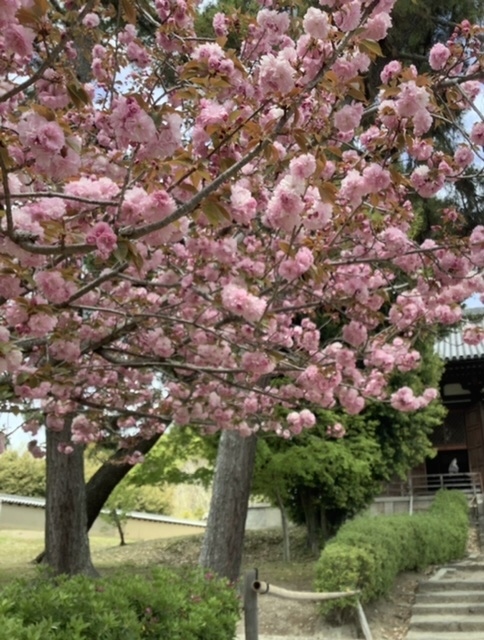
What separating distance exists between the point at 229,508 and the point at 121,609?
4.76m

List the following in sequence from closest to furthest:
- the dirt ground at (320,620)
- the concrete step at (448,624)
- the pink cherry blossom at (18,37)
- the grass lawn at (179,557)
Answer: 1. the pink cherry blossom at (18,37)
2. the dirt ground at (320,620)
3. the concrete step at (448,624)
4. the grass lawn at (179,557)

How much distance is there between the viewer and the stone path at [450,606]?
7.55 meters

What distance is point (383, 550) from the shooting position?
8242mm

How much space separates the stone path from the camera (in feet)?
24.8

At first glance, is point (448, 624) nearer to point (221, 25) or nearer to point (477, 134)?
point (477, 134)

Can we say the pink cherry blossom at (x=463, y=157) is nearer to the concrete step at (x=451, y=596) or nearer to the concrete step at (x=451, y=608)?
the concrete step at (x=451, y=608)

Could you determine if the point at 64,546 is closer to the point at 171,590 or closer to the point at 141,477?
the point at 141,477

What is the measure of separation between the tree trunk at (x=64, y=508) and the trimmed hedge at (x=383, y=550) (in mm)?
2744

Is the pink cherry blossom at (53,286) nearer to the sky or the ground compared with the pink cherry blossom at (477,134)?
nearer to the ground

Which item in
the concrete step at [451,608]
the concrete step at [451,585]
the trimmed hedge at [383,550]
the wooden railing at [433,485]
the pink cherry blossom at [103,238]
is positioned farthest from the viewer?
the wooden railing at [433,485]

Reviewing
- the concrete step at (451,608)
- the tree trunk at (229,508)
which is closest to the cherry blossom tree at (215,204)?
the tree trunk at (229,508)

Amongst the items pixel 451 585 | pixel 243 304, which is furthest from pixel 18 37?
pixel 451 585

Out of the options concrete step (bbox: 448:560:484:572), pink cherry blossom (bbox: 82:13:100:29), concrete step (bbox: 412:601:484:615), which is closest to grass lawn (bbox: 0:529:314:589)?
concrete step (bbox: 412:601:484:615)

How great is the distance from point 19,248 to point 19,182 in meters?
0.24
